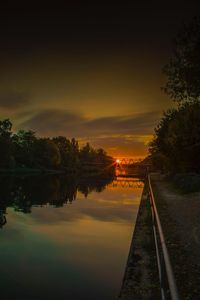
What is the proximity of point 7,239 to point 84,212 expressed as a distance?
12.1 metres

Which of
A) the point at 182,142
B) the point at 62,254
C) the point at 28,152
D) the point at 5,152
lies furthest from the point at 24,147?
the point at 62,254

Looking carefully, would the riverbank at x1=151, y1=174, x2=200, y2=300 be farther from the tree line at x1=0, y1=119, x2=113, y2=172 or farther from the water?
the tree line at x1=0, y1=119, x2=113, y2=172

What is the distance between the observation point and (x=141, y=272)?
37.6 feet

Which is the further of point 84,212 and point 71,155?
point 71,155

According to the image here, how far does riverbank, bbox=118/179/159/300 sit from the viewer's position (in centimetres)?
956

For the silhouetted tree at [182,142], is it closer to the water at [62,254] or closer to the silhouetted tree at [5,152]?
the water at [62,254]

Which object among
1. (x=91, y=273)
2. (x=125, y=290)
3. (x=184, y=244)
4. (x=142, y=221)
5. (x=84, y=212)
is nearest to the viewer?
(x=125, y=290)

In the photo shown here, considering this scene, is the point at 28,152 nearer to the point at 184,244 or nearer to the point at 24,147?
the point at 24,147

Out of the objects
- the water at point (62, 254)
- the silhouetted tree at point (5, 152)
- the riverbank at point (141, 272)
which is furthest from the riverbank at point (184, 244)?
the silhouetted tree at point (5, 152)

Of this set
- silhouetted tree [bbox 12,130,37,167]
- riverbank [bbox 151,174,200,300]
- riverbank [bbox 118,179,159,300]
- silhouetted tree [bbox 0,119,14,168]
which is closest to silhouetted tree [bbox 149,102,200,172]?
riverbank [bbox 151,174,200,300]

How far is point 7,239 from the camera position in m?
18.4

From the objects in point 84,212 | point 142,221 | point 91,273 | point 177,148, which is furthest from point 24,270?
point 177,148

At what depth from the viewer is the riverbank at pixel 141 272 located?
31.4ft

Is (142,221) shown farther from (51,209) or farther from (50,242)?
(51,209)
